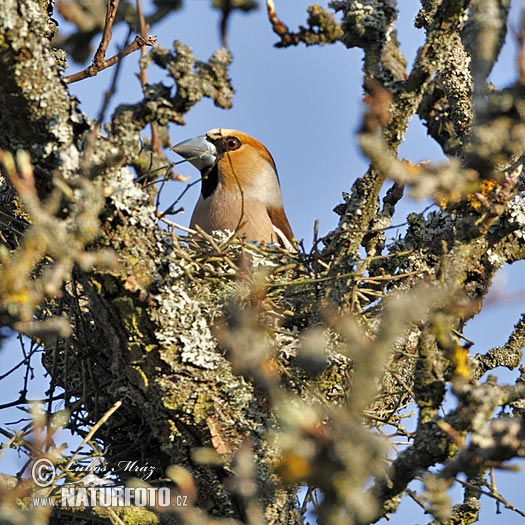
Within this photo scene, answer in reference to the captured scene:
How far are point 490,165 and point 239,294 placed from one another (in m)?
1.80

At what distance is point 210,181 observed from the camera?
20.0 ft

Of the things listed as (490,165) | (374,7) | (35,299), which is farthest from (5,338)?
(490,165)

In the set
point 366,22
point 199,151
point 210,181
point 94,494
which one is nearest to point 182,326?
point 94,494

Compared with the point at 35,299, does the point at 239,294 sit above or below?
above

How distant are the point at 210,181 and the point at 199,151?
0.87 feet

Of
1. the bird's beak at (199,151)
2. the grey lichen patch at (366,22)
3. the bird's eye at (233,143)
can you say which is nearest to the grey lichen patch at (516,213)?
the grey lichen patch at (366,22)

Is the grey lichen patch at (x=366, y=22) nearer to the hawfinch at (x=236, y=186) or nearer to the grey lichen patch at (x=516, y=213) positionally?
the grey lichen patch at (x=516, y=213)

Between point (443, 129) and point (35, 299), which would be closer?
point (35, 299)

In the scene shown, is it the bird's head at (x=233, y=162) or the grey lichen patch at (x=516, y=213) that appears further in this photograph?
the bird's head at (x=233, y=162)

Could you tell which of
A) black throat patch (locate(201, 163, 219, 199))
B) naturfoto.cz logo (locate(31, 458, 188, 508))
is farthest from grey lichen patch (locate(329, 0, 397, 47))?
black throat patch (locate(201, 163, 219, 199))

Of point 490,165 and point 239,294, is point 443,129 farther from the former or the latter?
point 490,165

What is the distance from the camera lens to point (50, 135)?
3043 mm

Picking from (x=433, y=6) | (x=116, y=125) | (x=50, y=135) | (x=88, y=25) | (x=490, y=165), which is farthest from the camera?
(x=433, y=6)

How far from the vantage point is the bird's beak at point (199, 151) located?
19.3ft
